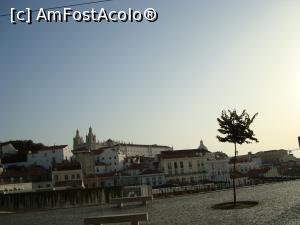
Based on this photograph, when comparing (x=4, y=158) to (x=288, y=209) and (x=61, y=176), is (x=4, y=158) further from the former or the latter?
(x=288, y=209)

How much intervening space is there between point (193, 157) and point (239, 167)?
79.4 ft

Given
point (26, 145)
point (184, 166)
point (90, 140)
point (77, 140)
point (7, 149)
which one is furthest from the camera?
point (77, 140)

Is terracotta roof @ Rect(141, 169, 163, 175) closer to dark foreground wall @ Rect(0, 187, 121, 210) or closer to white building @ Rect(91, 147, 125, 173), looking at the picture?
white building @ Rect(91, 147, 125, 173)

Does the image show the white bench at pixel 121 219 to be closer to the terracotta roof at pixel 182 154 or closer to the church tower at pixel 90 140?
the terracotta roof at pixel 182 154

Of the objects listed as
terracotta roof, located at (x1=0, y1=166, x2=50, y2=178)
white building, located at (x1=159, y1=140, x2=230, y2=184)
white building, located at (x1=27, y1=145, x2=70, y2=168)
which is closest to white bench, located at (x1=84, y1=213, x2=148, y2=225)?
terracotta roof, located at (x1=0, y1=166, x2=50, y2=178)

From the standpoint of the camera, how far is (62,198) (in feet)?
104

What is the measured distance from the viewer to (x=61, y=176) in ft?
244

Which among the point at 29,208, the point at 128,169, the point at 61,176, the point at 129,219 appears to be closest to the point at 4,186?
the point at 61,176

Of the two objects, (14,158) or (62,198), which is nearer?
(62,198)

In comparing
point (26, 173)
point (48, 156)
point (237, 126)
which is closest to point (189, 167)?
point (48, 156)

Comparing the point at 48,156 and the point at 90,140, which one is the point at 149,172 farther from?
the point at 90,140

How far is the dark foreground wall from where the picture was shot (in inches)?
1250

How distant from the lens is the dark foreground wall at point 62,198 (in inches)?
1250

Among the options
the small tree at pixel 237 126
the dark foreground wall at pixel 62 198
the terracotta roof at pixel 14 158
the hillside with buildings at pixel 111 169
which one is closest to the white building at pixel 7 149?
the hillside with buildings at pixel 111 169
